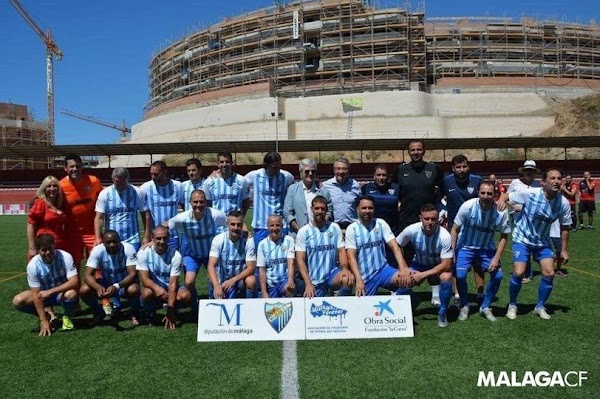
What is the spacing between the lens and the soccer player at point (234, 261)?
5805 mm

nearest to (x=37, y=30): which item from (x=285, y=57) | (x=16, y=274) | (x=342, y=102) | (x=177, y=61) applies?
(x=177, y=61)

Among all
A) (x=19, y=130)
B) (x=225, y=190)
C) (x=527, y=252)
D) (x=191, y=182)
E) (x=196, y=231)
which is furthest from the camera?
(x=19, y=130)

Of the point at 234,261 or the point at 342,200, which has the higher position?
the point at 342,200

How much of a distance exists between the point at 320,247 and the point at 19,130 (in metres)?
77.1

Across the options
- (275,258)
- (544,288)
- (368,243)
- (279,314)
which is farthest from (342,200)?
(544,288)

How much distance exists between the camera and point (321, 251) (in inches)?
229

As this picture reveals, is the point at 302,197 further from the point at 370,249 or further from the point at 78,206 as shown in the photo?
the point at 78,206

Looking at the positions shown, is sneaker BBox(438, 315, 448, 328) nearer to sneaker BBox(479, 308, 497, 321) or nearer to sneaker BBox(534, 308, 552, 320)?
sneaker BBox(479, 308, 497, 321)

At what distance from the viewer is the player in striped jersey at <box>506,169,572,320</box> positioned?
5895 millimetres

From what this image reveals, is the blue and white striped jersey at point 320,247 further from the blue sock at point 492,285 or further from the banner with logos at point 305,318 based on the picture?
the blue sock at point 492,285

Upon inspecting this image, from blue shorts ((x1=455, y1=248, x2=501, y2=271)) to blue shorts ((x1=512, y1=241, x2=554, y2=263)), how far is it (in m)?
0.27

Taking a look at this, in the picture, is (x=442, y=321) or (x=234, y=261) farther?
(x=234, y=261)

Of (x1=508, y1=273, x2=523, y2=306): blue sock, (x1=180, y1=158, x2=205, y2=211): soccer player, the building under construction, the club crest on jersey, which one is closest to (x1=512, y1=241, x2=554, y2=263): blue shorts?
(x1=508, y1=273, x2=523, y2=306): blue sock

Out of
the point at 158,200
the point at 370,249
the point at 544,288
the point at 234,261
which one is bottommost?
the point at 544,288
